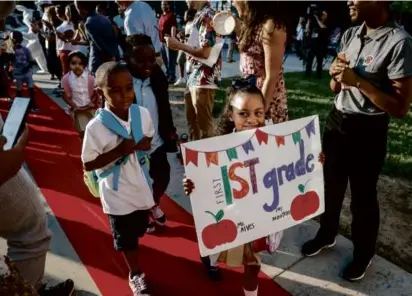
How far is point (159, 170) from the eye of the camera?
10.7 feet

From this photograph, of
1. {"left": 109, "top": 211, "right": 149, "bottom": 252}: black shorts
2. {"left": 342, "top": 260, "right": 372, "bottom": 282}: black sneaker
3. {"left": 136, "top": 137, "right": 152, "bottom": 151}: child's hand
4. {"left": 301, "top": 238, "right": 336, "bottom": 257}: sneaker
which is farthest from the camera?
{"left": 301, "top": 238, "right": 336, "bottom": 257}: sneaker

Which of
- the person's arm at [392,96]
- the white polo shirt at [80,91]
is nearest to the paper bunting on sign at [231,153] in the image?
the person's arm at [392,96]

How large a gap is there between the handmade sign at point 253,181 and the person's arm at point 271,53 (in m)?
0.46

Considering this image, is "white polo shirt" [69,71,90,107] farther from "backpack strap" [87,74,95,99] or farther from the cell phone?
the cell phone

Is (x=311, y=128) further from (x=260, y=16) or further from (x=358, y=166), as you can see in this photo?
(x=260, y=16)

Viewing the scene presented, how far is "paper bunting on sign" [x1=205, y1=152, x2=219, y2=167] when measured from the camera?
1918mm

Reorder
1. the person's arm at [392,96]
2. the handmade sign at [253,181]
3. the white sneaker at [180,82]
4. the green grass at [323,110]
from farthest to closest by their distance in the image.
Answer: the white sneaker at [180,82], the green grass at [323,110], the person's arm at [392,96], the handmade sign at [253,181]

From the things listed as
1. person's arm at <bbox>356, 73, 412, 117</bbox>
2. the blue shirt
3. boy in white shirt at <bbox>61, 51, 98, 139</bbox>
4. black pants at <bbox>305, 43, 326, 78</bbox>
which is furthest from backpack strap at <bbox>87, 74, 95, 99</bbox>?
black pants at <bbox>305, 43, 326, 78</bbox>

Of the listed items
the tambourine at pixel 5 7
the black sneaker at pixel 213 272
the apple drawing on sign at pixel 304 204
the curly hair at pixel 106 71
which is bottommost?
the black sneaker at pixel 213 272

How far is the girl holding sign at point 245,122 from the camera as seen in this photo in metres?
2.11

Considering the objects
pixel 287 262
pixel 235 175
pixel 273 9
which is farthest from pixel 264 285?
pixel 273 9

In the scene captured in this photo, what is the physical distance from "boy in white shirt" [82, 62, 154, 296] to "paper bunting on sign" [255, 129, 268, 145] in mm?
657

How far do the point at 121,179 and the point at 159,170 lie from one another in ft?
3.27

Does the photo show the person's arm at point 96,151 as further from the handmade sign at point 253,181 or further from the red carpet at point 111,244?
the red carpet at point 111,244
